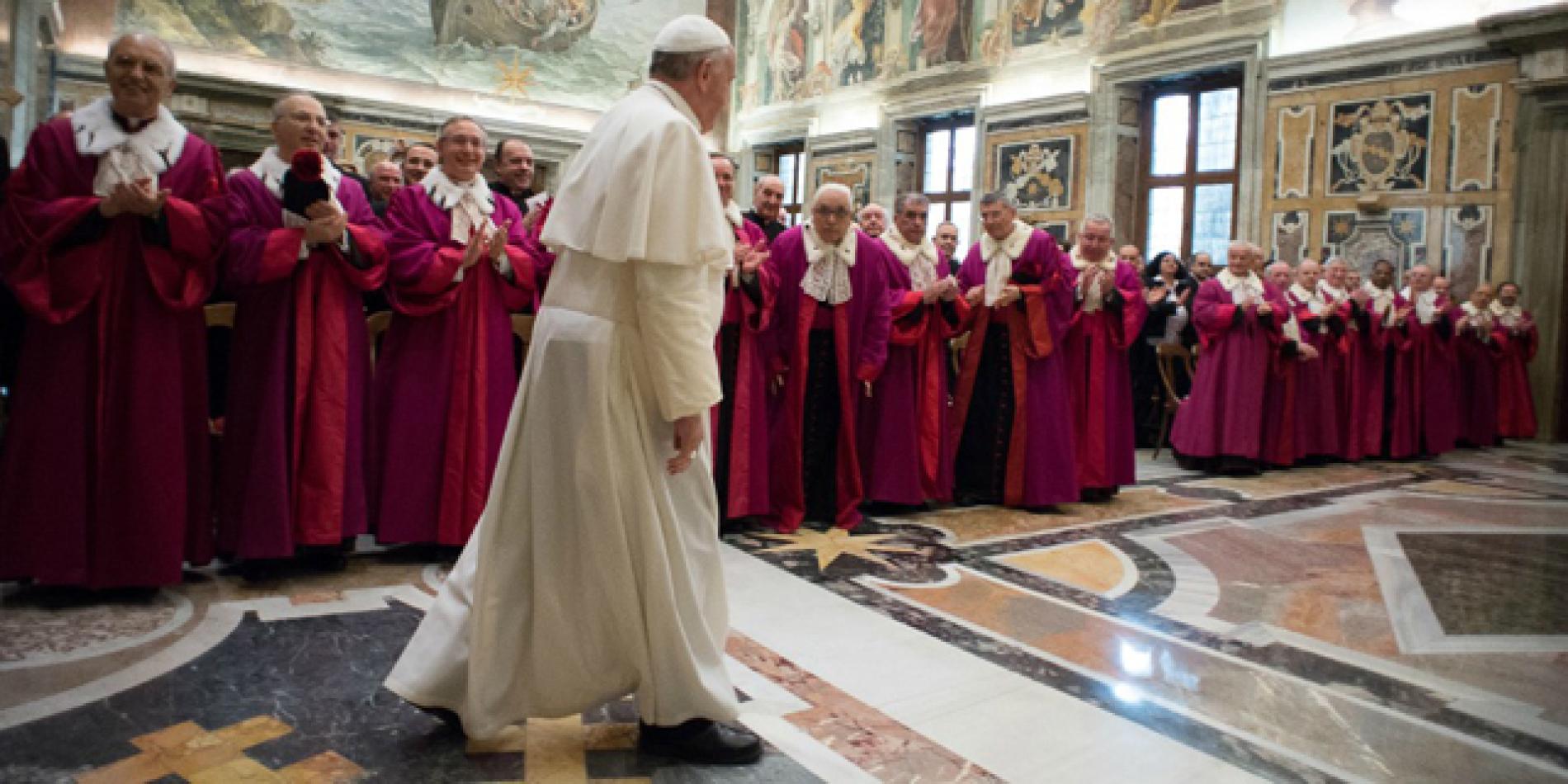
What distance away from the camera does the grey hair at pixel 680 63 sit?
2352mm

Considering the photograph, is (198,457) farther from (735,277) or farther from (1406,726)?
(1406,726)

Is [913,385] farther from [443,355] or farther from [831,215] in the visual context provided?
[443,355]

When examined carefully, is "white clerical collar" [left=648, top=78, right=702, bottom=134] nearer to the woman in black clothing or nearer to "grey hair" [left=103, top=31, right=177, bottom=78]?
"grey hair" [left=103, top=31, right=177, bottom=78]

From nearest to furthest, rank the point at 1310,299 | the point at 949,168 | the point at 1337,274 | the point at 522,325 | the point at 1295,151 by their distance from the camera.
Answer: the point at 522,325 < the point at 1310,299 < the point at 1337,274 < the point at 1295,151 < the point at 949,168

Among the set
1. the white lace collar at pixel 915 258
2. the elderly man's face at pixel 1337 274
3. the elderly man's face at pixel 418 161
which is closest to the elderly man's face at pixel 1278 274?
the elderly man's face at pixel 1337 274

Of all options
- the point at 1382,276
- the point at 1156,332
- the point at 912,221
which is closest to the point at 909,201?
the point at 912,221

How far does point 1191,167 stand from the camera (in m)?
12.5

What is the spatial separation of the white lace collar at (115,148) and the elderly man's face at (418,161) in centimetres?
204

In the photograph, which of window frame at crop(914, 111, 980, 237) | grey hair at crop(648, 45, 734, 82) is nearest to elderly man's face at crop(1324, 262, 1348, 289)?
window frame at crop(914, 111, 980, 237)

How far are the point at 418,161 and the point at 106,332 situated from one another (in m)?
2.48

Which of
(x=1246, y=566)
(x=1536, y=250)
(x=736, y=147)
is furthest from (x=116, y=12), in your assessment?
(x=1536, y=250)

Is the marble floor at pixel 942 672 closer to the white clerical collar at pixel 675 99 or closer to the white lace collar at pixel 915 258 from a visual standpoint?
the white clerical collar at pixel 675 99

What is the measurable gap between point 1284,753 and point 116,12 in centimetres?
1574

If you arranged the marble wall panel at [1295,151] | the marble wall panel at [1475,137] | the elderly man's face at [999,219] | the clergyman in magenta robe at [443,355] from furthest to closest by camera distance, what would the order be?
the marble wall panel at [1295,151], the marble wall panel at [1475,137], the elderly man's face at [999,219], the clergyman in magenta robe at [443,355]
